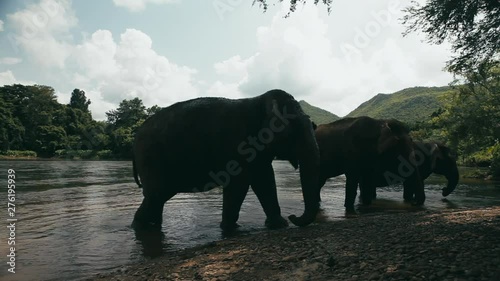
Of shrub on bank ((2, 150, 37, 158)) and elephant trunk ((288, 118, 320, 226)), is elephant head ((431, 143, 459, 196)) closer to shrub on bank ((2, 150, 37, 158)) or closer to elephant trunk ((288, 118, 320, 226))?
elephant trunk ((288, 118, 320, 226))

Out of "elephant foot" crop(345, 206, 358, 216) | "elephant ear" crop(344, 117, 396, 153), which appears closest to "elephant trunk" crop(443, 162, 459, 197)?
"elephant ear" crop(344, 117, 396, 153)

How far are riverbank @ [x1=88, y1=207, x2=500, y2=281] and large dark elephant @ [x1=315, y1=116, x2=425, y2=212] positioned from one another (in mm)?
5650

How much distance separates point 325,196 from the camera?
18.8 meters

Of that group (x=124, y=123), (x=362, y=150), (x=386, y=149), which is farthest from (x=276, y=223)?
(x=124, y=123)

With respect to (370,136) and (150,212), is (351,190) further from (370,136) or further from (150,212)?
(150,212)

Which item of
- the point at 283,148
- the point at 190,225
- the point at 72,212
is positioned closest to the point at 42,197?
the point at 72,212

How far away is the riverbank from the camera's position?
5.08 meters

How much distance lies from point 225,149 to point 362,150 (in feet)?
20.6

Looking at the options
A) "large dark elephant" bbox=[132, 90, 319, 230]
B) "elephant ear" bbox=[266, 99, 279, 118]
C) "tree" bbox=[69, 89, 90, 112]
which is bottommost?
"large dark elephant" bbox=[132, 90, 319, 230]

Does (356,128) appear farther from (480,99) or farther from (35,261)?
(480,99)

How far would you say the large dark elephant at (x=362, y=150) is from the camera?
14.1 metres

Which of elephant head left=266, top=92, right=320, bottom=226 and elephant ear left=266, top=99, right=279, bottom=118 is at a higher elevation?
elephant ear left=266, top=99, right=279, bottom=118

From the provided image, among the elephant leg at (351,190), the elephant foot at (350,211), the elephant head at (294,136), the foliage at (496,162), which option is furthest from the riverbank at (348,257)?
the foliage at (496,162)

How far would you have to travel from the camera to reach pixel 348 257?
5.96 meters
